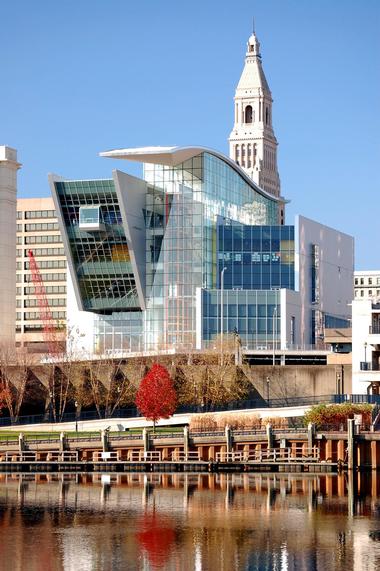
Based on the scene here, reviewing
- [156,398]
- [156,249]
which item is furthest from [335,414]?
[156,249]

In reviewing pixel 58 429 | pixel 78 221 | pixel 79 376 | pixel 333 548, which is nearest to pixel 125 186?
pixel 78 221

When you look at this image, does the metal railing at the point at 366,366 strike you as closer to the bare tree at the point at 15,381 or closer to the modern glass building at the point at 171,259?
the bare tree at the point at 15,381

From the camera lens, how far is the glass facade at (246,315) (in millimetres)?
175875

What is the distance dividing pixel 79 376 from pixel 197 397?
1410 centimetres

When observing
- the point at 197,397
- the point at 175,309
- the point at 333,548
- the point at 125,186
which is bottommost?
the point at 333,548

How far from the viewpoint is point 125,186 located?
173 meters

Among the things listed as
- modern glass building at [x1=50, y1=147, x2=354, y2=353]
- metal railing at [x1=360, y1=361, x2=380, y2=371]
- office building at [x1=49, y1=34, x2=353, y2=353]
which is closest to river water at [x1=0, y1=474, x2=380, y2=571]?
metal railing at [x1=360, y1=361, x2=380, y2=371]

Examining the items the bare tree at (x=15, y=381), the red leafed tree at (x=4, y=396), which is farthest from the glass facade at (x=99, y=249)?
the red leafed tree at (x=4, y=396)

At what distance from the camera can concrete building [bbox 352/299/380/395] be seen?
13762 cm

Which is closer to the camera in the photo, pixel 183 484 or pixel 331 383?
pixel 183 484

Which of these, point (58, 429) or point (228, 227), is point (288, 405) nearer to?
point (58, 429)

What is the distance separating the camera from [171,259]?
6988 inches

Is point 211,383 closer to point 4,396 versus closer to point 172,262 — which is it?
point 4,396

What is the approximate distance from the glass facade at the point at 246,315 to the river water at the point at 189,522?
66.1 m
